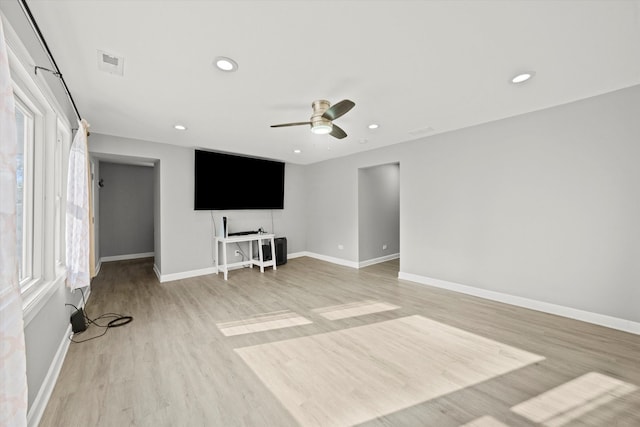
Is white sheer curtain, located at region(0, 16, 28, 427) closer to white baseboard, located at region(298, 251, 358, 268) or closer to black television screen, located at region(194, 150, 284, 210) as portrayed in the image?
black television screen, located at region(194, 150, 284, 210)

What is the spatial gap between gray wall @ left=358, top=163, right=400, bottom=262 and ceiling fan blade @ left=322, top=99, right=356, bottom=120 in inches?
114

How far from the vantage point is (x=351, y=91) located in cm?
250

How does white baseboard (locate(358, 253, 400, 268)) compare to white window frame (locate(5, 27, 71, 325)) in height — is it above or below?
below

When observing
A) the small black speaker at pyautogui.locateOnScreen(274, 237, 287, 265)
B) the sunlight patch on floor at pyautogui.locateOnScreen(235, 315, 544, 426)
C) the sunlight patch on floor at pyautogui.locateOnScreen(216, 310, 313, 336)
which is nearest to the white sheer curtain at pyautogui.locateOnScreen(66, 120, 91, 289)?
the sunlight patch on floor at pyautogui.locateOnScreen(216, 310, 313, 336)

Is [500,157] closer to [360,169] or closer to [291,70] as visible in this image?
[360,169]

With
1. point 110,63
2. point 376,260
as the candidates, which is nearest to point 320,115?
point 110,63

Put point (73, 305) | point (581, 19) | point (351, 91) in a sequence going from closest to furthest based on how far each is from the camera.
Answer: point (581, 19) → point (351, 91) → point (73, 305)

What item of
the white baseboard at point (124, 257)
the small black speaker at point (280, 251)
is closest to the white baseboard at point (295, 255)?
the small black speaker at point (280, 251)

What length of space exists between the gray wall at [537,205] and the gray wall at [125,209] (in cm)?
642

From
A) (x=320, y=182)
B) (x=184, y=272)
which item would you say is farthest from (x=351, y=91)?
(x=184, y=272)

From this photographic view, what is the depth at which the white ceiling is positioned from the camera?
1515 millimetres

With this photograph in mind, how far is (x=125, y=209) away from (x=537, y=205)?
8.34 meters

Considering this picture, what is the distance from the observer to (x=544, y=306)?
3.02 m

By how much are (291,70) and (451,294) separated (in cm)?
365
